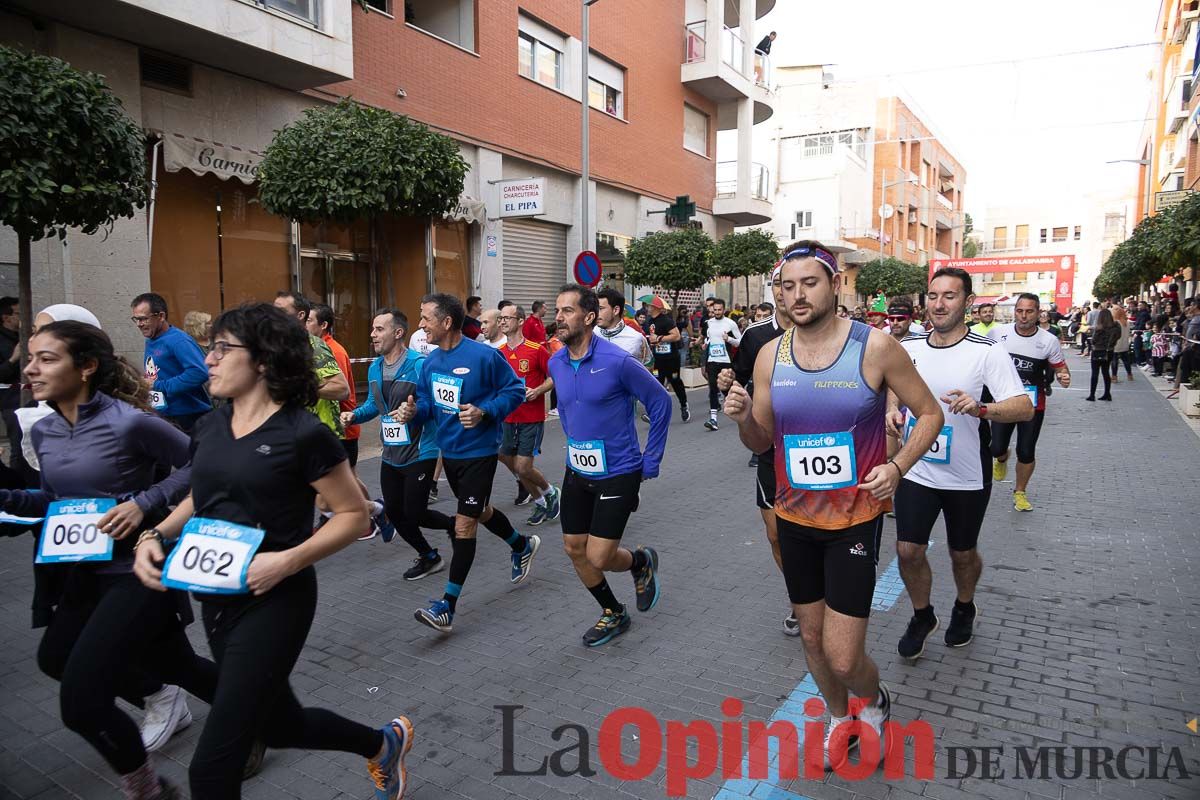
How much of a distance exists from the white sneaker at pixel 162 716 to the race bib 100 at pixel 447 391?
81.8 inches

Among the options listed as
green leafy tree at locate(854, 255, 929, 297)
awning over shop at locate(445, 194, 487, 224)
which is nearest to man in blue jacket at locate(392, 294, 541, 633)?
awning over shop at locate(445, 194, 487, 224)

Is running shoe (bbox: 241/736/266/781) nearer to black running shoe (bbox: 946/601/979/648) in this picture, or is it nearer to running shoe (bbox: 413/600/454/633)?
running shoe (bbox: 413/600/454/633)

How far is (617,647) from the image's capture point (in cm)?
446

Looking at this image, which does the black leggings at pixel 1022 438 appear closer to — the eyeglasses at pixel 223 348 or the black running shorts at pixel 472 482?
the black running shorts at pixel 472 482

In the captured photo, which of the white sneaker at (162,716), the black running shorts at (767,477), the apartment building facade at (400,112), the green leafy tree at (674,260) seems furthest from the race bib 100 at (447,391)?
the green leafy tree at (674,260)

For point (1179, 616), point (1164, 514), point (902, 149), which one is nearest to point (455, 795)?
point (1179, 616)

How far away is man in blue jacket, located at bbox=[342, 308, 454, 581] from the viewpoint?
17.3ft

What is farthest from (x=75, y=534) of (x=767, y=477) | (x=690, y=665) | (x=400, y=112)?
(x=400, y=112)

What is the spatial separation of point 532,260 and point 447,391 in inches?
576

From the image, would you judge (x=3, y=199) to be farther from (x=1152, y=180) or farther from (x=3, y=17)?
(x=1152, y=180)

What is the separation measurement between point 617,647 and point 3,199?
607 centimetres

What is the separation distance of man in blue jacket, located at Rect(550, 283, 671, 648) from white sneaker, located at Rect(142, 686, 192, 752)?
1987 mm

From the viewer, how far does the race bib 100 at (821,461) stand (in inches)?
116

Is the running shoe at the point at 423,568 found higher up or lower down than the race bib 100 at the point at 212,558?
lower down
